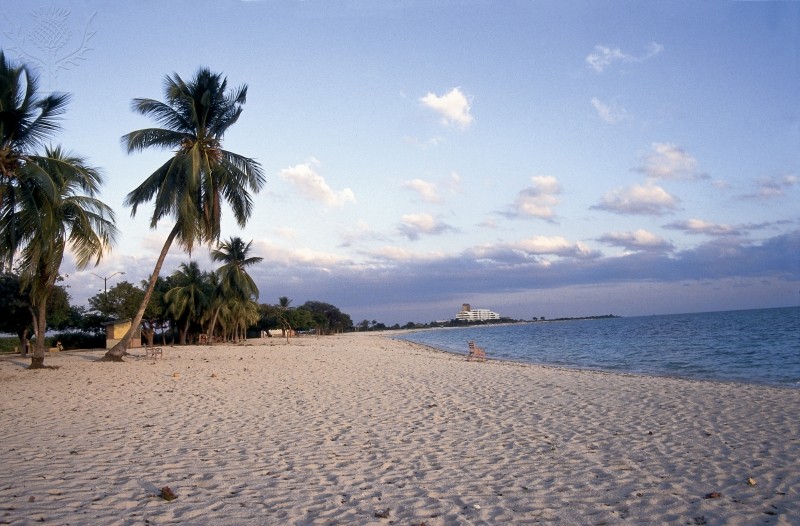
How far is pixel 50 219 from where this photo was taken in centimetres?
1434

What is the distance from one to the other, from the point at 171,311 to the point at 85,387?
3104 centimetres

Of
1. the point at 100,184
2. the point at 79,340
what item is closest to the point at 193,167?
the point at 100,184

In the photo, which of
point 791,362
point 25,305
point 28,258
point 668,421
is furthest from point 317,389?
point 25,305

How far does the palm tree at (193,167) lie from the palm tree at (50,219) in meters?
1.82

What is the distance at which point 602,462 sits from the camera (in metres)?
5.82

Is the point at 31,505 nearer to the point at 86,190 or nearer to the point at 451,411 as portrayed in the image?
the point at 451,411

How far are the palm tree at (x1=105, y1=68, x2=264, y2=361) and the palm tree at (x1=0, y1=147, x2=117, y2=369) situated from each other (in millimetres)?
1817

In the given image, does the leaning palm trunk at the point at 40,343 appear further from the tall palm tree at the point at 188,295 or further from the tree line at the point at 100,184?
the tall palm tree at the point at 188,295

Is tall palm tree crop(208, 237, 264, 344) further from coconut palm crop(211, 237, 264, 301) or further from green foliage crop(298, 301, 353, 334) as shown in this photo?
green foliage crop(298, 301, 353, 334)

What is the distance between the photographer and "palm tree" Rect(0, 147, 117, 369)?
13969 millimetres

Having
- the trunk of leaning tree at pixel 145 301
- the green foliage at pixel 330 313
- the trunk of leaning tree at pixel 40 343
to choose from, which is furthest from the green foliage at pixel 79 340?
the green foliage at pixel 330 313

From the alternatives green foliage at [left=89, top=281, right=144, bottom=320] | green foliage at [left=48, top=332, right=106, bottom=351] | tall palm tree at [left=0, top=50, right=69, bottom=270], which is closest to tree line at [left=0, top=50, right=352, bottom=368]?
tall palm tree at [left=0, top=50, right=69, bottom=270]

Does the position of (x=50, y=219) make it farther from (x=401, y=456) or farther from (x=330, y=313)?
(x=330, y=313)

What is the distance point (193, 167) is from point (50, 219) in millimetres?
4921
